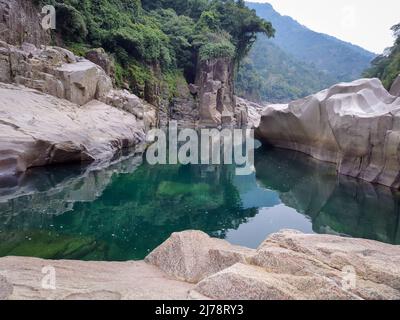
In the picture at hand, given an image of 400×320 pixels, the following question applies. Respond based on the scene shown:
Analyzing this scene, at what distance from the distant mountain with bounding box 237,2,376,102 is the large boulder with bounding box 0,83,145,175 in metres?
40.4

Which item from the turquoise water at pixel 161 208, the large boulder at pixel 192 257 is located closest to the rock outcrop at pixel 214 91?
the turquoise water at pixel 161 208

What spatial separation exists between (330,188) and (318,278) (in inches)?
371

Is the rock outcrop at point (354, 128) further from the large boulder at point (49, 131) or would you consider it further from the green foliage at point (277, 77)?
the green foliage at point (277, 77)

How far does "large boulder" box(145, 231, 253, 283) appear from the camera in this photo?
13.1 ft

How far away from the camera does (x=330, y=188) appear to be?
11828 mm

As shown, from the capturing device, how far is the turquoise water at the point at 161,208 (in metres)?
6.31

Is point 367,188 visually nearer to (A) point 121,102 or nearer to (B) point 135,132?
(B) point 135,132

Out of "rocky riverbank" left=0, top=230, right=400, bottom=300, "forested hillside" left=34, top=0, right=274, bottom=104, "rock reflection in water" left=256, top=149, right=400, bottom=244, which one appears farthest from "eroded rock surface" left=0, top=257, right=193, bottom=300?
"forested hillside" left=34, top=0, right=274, bottom=104

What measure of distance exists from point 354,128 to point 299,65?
85.4m

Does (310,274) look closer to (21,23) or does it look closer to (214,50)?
(21,23)

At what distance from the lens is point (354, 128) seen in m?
12.2

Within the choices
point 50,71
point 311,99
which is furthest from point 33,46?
point 311,99

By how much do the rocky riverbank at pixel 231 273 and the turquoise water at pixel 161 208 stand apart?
1.30 m

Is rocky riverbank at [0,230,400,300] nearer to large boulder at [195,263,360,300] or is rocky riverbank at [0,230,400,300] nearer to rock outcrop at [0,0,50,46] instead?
large boulder at [195,263,360,300]
